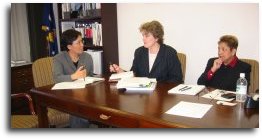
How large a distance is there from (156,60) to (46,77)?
3.13ft

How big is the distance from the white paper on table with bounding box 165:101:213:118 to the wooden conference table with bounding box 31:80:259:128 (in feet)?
0.08

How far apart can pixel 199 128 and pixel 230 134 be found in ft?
0.67

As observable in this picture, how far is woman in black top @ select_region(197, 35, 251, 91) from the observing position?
74.6 inches

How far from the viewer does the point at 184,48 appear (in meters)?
2.50

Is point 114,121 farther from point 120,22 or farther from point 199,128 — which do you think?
point 120,22

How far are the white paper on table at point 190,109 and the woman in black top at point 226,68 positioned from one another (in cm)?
53

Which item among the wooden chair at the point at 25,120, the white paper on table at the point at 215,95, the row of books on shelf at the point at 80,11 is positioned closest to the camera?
A: the white paper on table at the point at 215,95

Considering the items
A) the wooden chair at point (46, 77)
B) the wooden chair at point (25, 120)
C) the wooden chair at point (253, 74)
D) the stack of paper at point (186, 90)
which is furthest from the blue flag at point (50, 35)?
the wooden chair at point (253, 74)

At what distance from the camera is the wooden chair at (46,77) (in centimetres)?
214

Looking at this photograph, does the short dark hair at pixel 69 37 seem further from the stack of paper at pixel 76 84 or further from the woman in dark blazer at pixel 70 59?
the stack of paper at pixel 76 84

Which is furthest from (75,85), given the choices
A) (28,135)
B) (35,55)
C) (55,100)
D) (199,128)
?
(199,128)

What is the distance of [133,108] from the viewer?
4.78 ft

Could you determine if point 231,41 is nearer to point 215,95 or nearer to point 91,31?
point 215,95

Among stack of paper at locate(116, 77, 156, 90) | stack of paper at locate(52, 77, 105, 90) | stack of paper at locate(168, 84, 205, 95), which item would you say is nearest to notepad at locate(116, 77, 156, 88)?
stack of paper at locate(116, 77, 156, 90)
